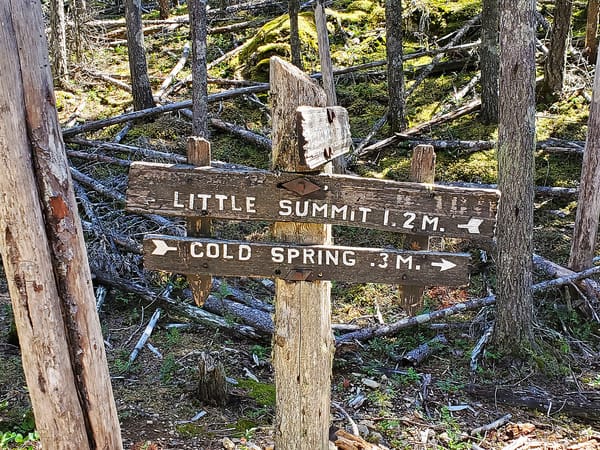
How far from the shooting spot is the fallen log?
218 inches

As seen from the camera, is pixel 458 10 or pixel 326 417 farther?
pixel 458 10

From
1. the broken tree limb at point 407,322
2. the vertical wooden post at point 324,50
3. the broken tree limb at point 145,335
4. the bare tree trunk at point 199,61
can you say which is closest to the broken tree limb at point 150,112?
the bare tree trunk at point 199,61

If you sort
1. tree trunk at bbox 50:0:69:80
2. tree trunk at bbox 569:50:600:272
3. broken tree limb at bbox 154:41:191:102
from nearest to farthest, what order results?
tree trunk at bbox 569:50:600:272, tree trunk at bbox 50:0:69:80, broken tree limb at bbox 154:41:191:102

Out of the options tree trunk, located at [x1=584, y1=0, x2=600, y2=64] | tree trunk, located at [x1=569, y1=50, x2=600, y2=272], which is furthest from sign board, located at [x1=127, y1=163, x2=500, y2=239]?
tree trunk, located at [x1=584, y1=0, x2=600, y2=64]

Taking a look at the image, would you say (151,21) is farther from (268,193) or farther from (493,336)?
(268,193)

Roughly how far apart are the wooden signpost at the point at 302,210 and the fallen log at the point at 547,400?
301 centimetres

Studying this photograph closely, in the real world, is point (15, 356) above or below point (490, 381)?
above

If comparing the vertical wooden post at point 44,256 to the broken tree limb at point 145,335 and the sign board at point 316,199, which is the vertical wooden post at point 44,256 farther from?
the broken tree limb at point 145,335

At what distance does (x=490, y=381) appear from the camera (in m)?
6.12

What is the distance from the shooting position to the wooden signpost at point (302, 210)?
3242 millimetres

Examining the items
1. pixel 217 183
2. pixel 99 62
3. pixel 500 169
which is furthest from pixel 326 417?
pixel 99 62

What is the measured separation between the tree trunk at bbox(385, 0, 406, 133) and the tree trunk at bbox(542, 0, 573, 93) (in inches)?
115

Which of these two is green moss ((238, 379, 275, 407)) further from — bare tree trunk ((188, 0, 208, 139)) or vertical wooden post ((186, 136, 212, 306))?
bare tree trunk ((188, 0, 208, 139))

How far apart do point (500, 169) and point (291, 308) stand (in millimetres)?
3559
